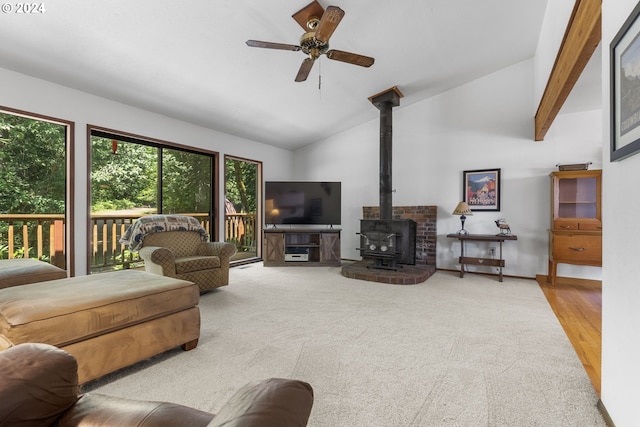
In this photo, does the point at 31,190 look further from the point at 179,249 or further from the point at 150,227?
the point at 179,249

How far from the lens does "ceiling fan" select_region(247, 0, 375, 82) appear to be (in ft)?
7.35

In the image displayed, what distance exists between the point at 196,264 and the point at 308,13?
2.66 meters

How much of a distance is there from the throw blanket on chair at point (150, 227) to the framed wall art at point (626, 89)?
149 inches

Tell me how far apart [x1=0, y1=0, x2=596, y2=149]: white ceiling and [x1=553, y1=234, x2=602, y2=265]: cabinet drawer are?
2511 millimetres

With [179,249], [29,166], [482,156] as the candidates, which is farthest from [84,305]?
[482,156]

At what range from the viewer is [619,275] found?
50.0 inches

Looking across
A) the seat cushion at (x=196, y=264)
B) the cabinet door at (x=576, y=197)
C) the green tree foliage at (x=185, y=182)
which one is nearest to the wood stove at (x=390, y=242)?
the cabinet door at (x=576, y=197)

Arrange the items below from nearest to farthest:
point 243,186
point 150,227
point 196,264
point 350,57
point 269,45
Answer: point 269,45, point 350,57, point 196,264, point 150,227, point 243,186

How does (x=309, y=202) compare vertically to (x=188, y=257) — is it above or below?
above

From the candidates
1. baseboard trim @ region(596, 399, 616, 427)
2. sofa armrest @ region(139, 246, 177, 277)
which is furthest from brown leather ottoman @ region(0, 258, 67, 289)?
baseboard trim @ region(596, 399, 616, 427)

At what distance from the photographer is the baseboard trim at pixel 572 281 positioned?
3.77m

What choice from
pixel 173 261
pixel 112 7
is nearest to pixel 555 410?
pixel 173 261

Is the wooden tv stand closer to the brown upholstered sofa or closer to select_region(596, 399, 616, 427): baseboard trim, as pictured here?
select_region(596, 399, 616, 427): baseboard trim

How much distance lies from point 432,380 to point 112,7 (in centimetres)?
337
